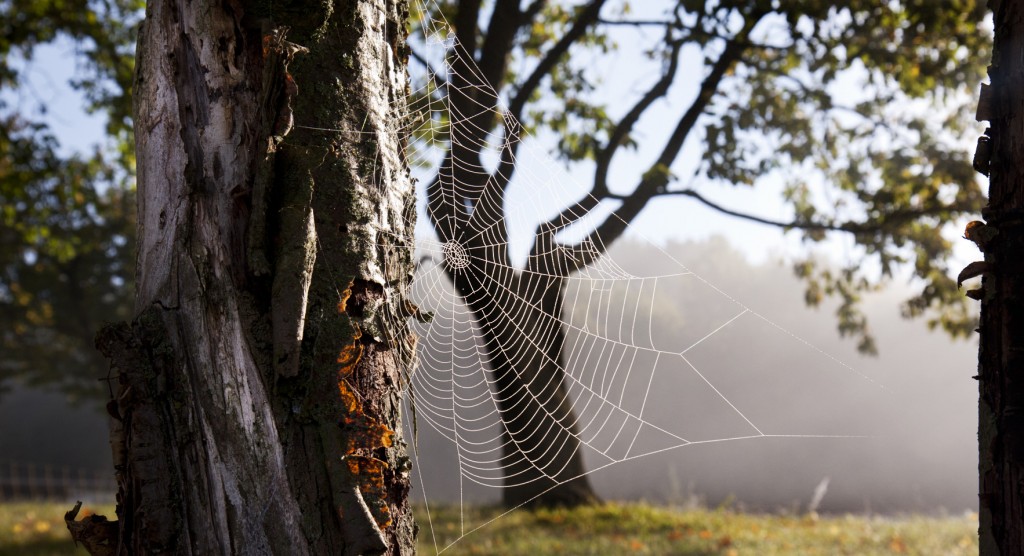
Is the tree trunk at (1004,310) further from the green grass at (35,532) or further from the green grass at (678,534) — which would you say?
the green grass at (35,532)

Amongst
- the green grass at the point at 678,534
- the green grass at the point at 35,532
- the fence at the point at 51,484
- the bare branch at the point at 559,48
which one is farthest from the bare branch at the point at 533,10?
the fence at the point at 51,484

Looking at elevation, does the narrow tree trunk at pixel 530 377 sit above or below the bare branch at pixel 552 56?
below

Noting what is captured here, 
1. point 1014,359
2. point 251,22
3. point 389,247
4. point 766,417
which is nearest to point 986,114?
point 1014,359

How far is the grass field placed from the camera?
5.55 meters

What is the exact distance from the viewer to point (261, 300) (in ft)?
5.70

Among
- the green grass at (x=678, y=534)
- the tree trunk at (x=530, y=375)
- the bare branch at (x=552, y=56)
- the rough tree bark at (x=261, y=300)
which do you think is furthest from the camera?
the bare branch at (x=552, y=56)

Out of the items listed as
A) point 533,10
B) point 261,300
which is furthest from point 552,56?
point 261,300

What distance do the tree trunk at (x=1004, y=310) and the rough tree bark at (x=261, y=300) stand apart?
1355 mm

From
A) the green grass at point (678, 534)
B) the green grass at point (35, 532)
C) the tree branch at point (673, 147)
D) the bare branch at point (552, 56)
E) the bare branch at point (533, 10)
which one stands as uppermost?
the bare branch at point (533, 10)

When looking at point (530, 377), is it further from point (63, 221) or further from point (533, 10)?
point (63, 221)

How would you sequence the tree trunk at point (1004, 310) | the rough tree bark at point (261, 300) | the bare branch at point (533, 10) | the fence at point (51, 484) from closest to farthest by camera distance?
the tree trunk at point (1004, 310), the rough tree bark at point (261, 300), the bare branch at point (533, 10), the fence at point (51, 484)

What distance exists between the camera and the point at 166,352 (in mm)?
1718

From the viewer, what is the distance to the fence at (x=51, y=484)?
17672mm

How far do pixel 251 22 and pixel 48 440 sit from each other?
123 feet
